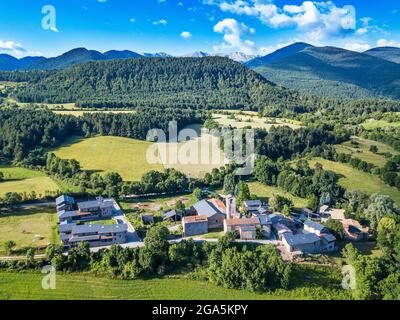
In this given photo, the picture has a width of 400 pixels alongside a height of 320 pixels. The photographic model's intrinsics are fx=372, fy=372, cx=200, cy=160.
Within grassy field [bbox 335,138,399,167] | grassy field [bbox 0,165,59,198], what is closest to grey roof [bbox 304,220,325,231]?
grassy field [bbox 335,138,399,167]

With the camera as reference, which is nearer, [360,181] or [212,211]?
[212,211]

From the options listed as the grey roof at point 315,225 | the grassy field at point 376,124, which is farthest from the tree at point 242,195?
the grassy field at point 376,124

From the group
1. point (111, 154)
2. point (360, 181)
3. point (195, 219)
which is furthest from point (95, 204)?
point (360, 181)

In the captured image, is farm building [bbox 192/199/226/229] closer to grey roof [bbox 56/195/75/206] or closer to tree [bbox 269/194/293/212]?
tree [bbox 269/194/293/212]

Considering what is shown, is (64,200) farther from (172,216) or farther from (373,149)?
(373,149)

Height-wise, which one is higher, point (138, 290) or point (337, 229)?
point (337, 229)

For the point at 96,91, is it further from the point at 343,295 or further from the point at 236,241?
the point at 343,295
